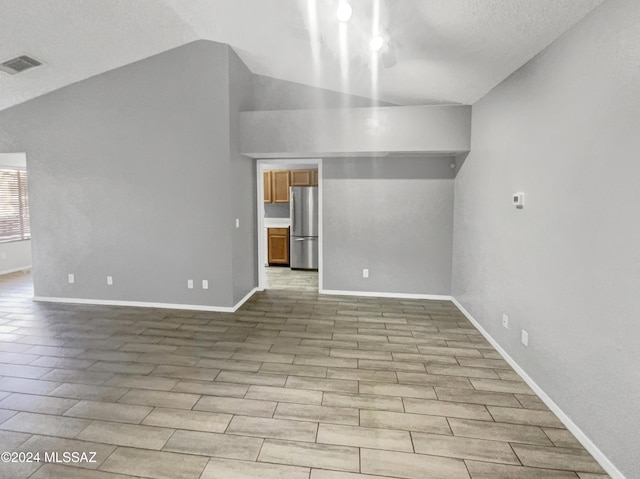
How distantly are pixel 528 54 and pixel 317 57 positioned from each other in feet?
7.00

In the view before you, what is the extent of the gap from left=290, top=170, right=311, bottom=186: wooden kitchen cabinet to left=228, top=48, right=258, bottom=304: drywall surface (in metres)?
1.81

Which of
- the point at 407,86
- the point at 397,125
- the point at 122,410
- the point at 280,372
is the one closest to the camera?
the point at 122,410

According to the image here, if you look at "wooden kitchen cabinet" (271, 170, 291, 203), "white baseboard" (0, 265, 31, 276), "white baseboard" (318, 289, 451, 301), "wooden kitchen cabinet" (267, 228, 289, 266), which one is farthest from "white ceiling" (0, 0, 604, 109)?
"white baseboard" (0, 265, 31, 276)

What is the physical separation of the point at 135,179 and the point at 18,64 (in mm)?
1599

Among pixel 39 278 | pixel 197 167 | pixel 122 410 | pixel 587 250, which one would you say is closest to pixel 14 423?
pixel 122 410

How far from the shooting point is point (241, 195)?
4.73m

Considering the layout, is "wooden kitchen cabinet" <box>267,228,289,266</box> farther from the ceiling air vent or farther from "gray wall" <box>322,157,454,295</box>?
the ceiling air vent

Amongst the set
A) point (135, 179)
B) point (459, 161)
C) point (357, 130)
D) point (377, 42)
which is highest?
point (377, 42)

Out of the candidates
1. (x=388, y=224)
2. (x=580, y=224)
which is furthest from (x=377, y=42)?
(x=388, y=224)

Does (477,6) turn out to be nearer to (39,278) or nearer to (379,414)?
(379,414)

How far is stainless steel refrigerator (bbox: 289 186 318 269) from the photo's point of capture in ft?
21.9

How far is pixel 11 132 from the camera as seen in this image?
15.6 ft

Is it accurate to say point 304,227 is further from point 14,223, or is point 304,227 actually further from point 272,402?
point 14,223

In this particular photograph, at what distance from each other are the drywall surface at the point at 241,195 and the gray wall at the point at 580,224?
302 cm
